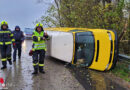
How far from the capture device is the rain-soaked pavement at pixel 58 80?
4.03 metres

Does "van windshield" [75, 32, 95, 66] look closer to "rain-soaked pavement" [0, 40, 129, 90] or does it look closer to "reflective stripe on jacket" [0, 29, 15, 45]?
"rain-soaked pavement" [0, 40, 129, 90]

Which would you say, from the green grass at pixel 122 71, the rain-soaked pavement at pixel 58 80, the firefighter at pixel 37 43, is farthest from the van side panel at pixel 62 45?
the green grass at pixel 122 71

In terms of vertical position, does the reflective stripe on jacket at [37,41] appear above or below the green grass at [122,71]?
above

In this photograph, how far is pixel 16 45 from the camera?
6.88m

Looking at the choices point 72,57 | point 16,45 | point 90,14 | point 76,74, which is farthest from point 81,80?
point 90,14

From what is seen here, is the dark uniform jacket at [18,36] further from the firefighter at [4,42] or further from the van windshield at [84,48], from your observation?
the van windshield at [84,48]

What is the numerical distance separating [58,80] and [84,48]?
1.75 metres

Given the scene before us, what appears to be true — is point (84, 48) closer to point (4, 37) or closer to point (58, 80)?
point (58, 80)

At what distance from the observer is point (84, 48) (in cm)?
568

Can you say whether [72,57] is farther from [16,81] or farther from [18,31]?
[18,31]

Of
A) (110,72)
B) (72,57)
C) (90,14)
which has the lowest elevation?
(110,72)

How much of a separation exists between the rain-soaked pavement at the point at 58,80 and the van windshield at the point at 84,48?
392mm

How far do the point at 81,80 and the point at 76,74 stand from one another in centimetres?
57

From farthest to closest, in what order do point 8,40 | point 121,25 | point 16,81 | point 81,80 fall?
point 121,25 → point 8,40 → point 81,80 → point 16,81
